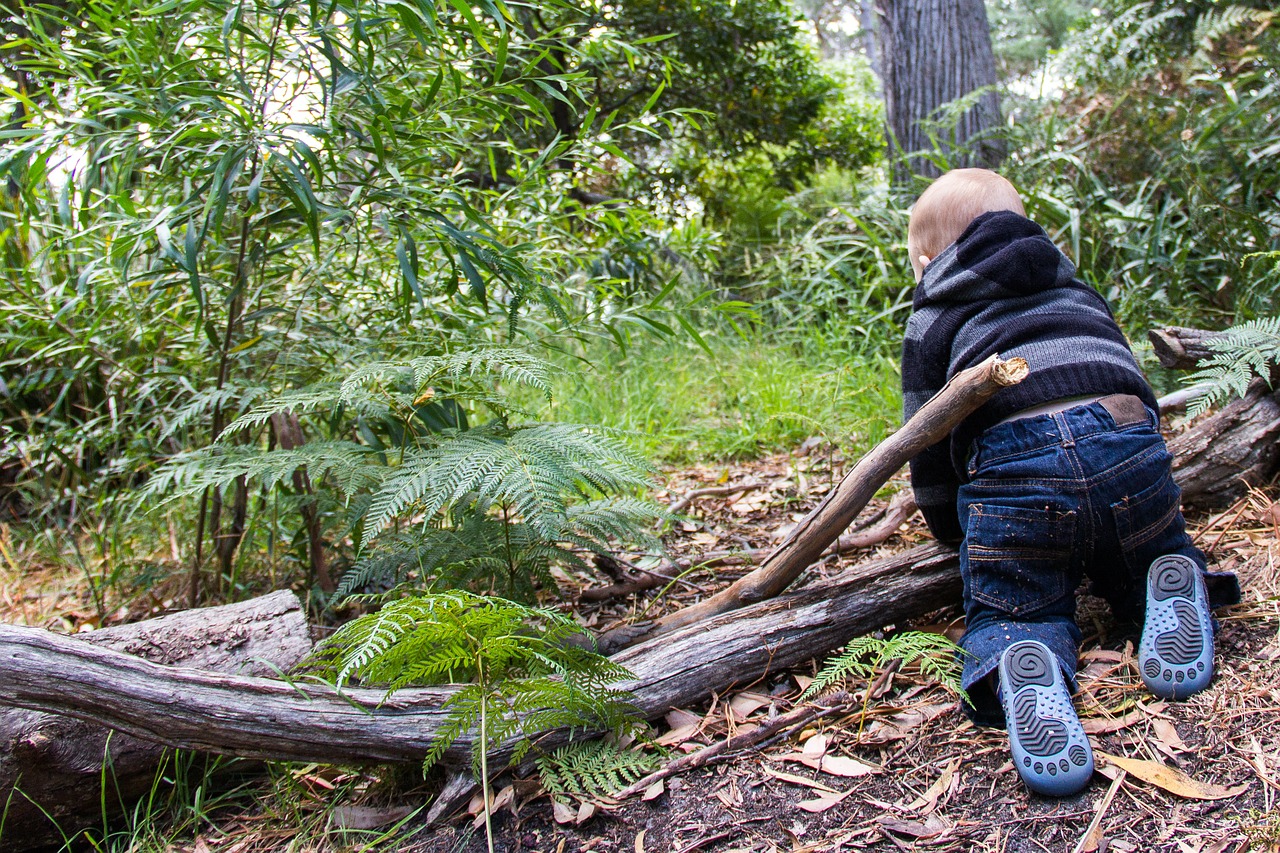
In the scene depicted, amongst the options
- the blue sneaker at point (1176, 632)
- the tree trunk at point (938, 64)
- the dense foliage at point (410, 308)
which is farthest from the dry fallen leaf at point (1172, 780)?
the tree trunk at point (938, 64)

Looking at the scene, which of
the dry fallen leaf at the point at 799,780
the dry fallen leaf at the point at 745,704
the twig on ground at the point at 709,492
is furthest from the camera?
the twig on ground at the point at 709,492

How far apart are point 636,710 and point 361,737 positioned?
55 centimetres

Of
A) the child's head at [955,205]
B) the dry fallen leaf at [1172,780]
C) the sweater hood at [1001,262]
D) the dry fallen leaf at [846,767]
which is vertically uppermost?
Result: the child's head at [955,205]

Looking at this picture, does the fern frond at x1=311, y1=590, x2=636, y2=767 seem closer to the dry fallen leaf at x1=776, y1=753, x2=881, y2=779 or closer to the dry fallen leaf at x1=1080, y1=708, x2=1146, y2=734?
the dry fallen leaf at x1=776, y1=753, x2=881, y2=779

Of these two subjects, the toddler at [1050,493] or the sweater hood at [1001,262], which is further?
the sweater hood at [1001,262]

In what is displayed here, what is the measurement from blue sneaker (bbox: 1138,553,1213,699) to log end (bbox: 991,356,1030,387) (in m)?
0.54

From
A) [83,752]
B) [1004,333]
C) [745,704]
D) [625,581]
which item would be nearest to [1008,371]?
[1004,333]

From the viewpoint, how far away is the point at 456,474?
5.27ft


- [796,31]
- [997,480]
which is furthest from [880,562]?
[796,31]

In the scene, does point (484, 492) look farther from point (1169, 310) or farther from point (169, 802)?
point (1169, 310)

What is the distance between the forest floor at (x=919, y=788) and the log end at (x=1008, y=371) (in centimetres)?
68

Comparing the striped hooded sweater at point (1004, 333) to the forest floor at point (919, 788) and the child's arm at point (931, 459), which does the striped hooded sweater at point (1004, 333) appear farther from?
the forest floor at point (919, 788)

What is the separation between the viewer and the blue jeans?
5.58 ft

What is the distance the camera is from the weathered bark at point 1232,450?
226cm
